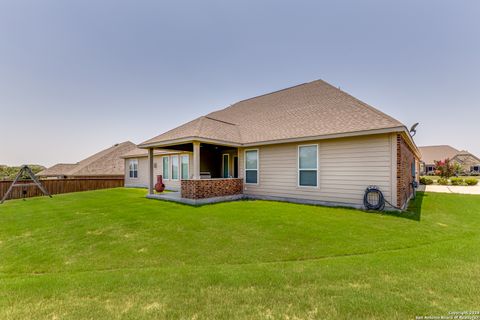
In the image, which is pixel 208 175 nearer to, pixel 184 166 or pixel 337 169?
pixel 184 166

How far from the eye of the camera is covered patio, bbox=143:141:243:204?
9578 mm

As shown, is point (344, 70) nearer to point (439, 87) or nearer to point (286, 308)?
point (439, 87)

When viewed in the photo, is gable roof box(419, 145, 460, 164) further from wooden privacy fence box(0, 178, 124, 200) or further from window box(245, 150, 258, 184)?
wooden privacy fence box(0, 178, 124, 200)

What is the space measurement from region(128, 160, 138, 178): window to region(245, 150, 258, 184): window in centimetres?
1204

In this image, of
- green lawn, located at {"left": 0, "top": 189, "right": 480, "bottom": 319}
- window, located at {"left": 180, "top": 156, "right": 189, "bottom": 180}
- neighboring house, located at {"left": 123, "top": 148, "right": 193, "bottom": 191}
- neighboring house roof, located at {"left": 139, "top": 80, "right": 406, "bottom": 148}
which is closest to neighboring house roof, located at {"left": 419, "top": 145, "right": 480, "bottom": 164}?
neighboring house roof, located at {"left": 139, "top": 80, "right": 406, "bottom": 148}

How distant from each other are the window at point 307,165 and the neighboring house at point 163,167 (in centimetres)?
773

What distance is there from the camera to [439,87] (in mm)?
12820

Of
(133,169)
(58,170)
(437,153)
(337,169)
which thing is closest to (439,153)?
(437,153)

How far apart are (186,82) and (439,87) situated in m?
16.0

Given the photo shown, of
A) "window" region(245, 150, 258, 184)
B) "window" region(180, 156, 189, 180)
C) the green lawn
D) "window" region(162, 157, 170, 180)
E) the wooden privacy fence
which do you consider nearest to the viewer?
the green lawn

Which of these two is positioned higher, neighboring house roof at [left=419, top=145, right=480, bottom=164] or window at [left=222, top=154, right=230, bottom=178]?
neighboring house roof at [left=419, top=145, right=480, bottom=164]

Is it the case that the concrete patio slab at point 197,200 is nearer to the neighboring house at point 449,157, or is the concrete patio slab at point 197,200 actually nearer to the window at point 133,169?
the window at point 133,169

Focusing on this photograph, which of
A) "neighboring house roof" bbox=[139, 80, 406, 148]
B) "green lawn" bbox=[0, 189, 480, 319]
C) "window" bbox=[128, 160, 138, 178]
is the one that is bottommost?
"green lawn" bbox=[0, 189, 480, 319]

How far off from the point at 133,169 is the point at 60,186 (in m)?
5.11
